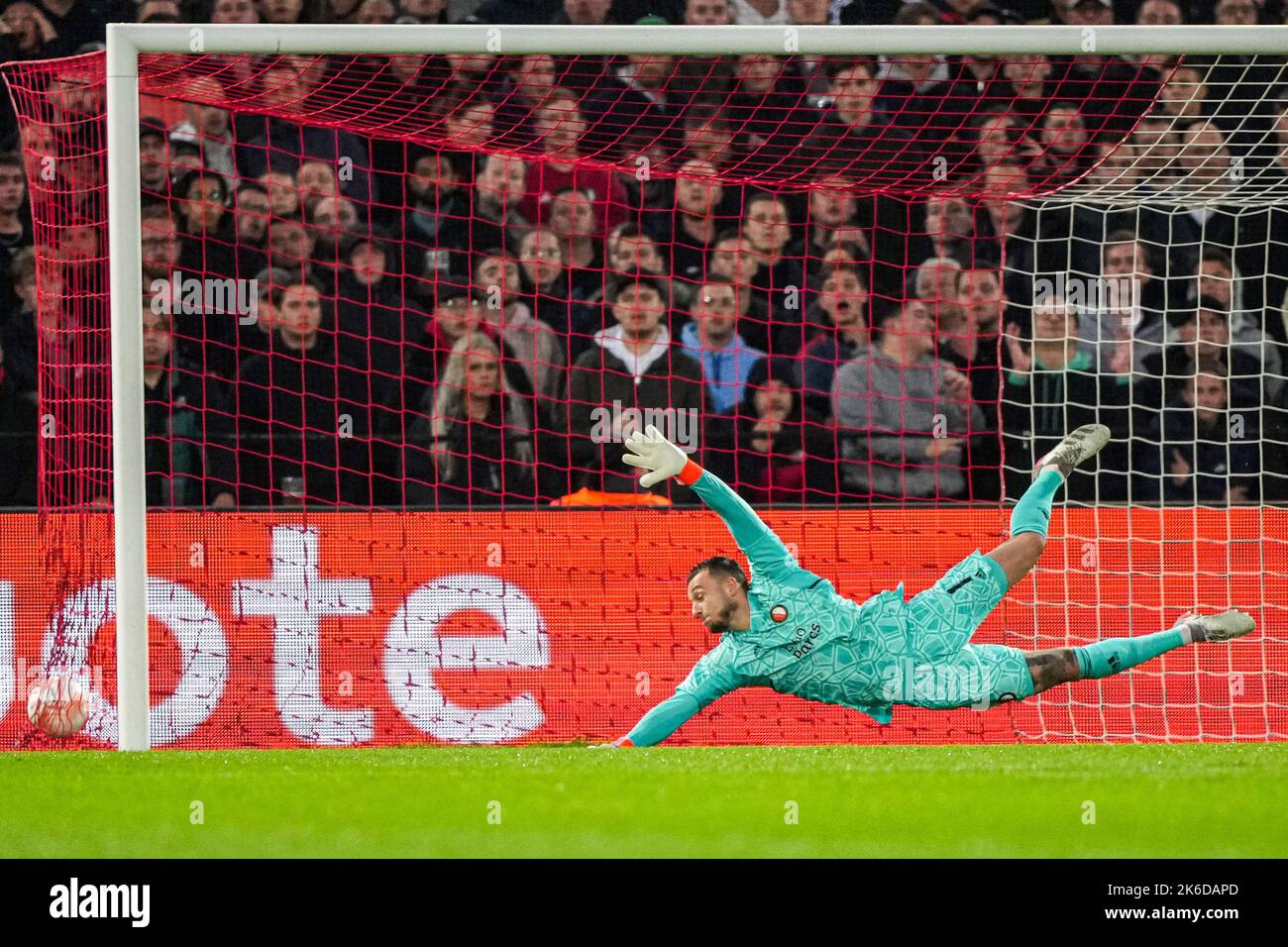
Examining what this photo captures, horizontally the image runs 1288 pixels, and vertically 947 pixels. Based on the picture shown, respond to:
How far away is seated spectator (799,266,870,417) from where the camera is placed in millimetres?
7742

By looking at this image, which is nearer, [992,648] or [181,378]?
[992,648]

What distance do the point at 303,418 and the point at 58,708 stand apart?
175 cm

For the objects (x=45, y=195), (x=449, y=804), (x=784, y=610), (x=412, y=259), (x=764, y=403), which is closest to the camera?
(x=449, y=804)

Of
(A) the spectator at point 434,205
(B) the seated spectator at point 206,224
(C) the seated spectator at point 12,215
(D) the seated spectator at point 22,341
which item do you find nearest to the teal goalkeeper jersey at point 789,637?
(A) the spectator at point 434,205

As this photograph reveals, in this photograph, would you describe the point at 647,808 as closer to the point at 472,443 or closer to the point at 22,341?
the point at 472,443

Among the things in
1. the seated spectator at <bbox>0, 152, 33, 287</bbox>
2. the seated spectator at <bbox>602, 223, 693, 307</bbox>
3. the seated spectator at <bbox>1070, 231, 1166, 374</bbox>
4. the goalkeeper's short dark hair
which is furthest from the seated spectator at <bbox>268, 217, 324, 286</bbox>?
the seated spectator at <bbox>1070, 231, 1166, 374</bbox>

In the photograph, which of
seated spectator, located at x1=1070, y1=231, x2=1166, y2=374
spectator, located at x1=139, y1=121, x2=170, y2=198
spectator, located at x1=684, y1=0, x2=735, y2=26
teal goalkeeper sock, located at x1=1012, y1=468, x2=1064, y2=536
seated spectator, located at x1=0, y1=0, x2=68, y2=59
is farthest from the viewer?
spectator, located at x1=684, y1=0, x2=735, y2=26

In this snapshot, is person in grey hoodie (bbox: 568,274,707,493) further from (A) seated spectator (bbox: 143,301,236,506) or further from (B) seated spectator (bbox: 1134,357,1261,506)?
(B) seated spectator (bbox: 1134,357,1261,506)

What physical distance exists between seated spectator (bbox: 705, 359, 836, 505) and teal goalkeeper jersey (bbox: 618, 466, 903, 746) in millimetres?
1369

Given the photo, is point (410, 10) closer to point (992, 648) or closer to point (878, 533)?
point (878, 533)

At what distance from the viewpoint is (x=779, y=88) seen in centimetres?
836

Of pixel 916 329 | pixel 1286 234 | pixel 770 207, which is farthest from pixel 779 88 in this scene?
pixel 1286 234

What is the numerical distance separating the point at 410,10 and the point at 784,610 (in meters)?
4.02

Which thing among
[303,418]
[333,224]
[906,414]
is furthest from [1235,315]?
[303,418]
